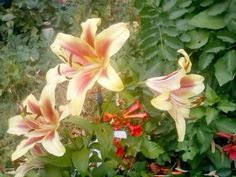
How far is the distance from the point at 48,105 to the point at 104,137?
0.52 feet

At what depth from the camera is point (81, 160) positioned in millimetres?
1396

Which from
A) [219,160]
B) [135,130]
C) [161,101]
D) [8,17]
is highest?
[161,101]

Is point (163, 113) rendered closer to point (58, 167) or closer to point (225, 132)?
point (225, 132)

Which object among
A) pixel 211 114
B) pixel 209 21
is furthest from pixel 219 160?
pixel 209 21

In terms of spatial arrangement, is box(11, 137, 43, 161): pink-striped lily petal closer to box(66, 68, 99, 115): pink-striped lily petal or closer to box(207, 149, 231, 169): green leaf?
box(66, 68, 99, 115): pink-striped lily petal

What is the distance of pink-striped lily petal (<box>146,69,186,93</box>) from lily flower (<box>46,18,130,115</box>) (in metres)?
0.12

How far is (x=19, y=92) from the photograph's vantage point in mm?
3658

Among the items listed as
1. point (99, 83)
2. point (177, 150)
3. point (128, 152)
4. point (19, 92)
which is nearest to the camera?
point (99, 83)

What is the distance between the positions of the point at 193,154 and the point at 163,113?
0.58ft

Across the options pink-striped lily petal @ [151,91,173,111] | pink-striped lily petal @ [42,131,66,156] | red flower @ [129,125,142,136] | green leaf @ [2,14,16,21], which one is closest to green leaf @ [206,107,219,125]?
red flower @ [129,125,142,136]

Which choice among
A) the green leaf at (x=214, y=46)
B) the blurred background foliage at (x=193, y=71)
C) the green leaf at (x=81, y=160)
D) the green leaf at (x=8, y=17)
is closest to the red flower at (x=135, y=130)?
the blurred background foliage at (x=193, y=71)

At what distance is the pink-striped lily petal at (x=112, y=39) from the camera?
1248 millimetres

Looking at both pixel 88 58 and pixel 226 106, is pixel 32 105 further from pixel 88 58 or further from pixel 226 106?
pixel 226 106

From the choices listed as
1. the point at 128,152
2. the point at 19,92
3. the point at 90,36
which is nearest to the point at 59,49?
the point at 90,36
